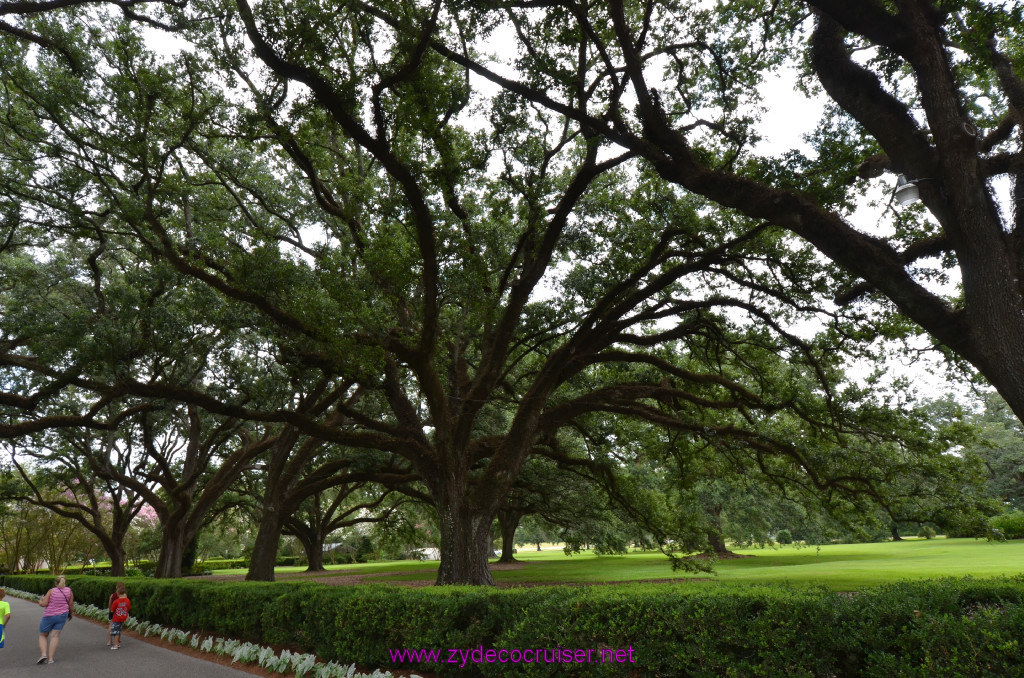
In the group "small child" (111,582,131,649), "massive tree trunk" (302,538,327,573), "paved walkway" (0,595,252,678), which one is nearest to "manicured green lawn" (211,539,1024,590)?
"massive tree trunk" (302,538,327,573)

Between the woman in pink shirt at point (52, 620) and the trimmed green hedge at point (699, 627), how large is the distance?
438 cm

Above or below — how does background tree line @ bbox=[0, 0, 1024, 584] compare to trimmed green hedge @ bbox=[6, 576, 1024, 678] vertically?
above

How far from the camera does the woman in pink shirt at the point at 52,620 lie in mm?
8789

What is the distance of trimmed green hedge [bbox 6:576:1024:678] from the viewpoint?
12.8 ft

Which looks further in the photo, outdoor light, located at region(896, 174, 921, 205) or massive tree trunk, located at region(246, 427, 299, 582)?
massive tree trunk, located at region(246, 427, 299, 582)

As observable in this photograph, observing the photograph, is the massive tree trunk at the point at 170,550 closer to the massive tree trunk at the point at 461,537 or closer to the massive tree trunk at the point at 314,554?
the massive tree trunk at the point at 461,537

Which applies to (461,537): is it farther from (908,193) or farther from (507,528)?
(507,528)

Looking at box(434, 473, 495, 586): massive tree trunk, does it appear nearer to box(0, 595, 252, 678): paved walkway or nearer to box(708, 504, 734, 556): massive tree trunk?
box(0, 595, 252, 678): paved walkway

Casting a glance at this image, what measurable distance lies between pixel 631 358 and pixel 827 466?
4620 millimetres

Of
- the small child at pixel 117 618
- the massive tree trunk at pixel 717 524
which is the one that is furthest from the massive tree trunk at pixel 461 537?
the massive tree trunk at pixel 717 524

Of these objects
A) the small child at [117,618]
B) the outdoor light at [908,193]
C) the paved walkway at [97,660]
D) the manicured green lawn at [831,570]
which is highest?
the outdoor light at [908,193]

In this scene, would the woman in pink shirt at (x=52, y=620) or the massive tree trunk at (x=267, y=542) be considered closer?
the woman in pink shirt at (x=52, y=620)

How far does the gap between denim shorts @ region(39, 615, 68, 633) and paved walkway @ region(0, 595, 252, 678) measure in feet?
1.64

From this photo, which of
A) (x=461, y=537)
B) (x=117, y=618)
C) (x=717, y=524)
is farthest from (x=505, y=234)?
(x=717, y=524)
